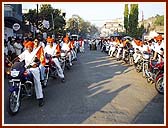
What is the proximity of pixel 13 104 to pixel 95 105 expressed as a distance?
6.28ft

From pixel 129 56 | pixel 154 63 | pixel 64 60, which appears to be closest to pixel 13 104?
pixel 154 63

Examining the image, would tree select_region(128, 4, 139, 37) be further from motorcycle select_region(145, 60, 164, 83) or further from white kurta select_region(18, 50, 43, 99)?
white kurta select_region(18, 50, 43, 99)

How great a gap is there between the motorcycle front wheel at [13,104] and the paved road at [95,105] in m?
0.12

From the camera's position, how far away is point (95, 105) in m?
7.68

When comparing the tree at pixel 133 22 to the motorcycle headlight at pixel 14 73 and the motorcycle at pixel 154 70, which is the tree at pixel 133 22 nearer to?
the motorcycle at pixel 154 70

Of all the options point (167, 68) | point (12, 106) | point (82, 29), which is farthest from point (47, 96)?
point (82, 29)

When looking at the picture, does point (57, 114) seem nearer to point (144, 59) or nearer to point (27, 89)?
point (27, 89)

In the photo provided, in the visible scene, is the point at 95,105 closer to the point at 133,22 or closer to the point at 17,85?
the point at 17,85

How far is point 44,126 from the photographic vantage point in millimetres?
5699

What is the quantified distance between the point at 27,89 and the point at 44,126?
7.26 feet

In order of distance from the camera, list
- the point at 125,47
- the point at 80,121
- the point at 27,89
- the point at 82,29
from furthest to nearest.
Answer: the point at 82,29, the point at 125,47, the point at 27,89, the point at 80,121

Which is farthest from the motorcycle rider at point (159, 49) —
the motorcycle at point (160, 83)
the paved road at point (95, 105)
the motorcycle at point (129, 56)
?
the motorcycle at point (129, 56)

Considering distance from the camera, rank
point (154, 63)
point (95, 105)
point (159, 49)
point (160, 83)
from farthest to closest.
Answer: point (159, 49), point (154, 63), point (160, 83), point (95, 105)

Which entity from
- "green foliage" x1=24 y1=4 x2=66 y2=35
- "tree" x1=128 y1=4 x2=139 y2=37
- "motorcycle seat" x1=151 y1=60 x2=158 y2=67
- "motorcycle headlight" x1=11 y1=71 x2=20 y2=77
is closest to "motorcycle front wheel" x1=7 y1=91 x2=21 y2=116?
"motorcycle headlight" x1=11 y1=71 x2=20 y2=77
